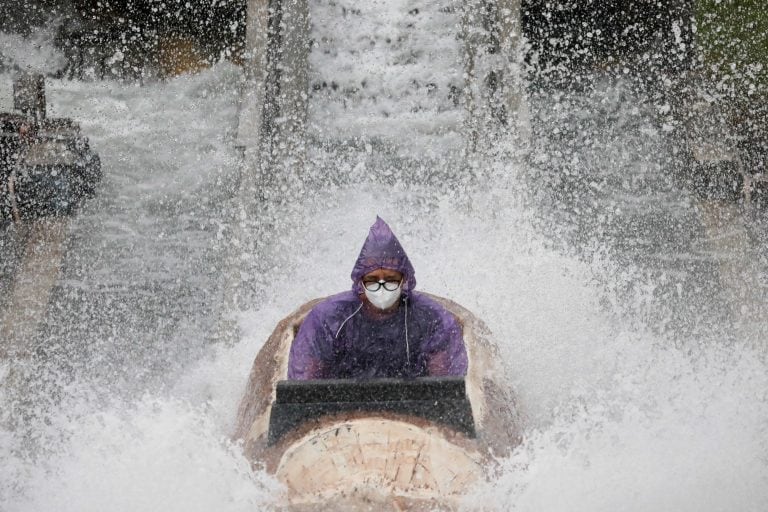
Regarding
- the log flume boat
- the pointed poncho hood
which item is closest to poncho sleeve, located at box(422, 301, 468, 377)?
the log flume boat

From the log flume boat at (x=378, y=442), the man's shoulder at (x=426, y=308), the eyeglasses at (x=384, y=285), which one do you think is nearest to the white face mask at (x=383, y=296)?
the eyeglasses at (x=384, y=285)

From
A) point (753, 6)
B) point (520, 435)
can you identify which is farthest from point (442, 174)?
point (520, 435)

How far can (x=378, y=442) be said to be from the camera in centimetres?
274

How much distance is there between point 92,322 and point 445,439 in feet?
10.4

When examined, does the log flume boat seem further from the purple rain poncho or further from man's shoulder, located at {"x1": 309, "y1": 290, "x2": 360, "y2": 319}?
man's shoulder, located at {"x1": 309, "y1": 290, "x2": 360, "y2": 319}

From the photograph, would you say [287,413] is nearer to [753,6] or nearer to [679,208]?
[679,208]

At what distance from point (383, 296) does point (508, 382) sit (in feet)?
2.46

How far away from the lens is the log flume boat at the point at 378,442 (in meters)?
2.60

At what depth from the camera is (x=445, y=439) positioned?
9.12 feet

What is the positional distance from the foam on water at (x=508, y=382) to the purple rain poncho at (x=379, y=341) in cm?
42

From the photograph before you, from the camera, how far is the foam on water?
2.98 meters

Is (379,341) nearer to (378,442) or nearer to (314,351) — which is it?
(314,351)

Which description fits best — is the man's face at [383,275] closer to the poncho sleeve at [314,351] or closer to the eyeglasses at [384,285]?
the eyeglasses at [384,285]

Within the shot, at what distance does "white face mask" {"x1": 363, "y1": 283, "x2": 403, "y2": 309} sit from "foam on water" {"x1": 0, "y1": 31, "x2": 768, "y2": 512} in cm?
71
